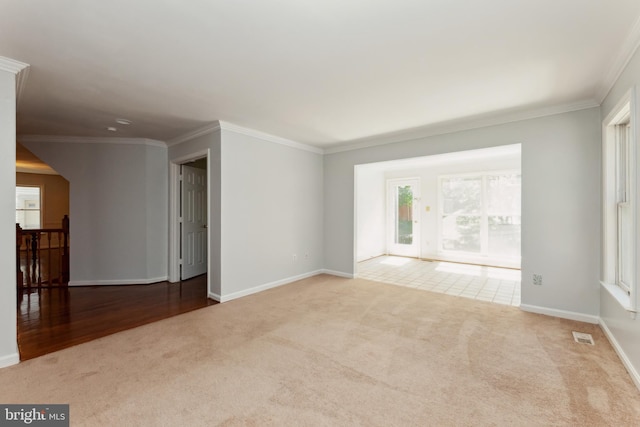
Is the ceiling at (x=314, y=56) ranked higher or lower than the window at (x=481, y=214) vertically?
higher

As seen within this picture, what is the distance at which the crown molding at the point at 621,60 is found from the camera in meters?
1.93

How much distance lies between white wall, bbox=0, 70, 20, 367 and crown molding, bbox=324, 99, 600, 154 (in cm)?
410

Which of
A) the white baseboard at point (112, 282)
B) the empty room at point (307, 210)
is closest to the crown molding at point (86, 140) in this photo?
the empty room at point (307, 210)

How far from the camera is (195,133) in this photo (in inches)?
168

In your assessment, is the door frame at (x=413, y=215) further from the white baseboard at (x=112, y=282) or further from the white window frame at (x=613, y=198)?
the white baseboard at (x=112, y=282)

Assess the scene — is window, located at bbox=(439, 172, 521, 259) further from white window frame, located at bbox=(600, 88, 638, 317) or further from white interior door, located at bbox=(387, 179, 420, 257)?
white window frame, located at bbox=(600, 88, 638, 317)

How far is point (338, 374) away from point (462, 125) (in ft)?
11.5

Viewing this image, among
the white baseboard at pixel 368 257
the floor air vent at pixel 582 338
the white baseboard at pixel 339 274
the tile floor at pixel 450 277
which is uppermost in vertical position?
the white baseboard at pixel 368 257

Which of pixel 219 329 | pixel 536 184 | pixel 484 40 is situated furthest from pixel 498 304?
pixel 219 329

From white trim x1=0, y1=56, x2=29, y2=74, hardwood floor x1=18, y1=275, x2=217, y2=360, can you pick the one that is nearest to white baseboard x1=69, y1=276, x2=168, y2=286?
hardwood floor x1=18, y1=275, x2=217, y2=360

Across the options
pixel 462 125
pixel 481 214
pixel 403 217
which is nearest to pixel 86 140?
pixel 462 125

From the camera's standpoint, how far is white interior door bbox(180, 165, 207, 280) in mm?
5062

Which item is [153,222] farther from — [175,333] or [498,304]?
[498,304]

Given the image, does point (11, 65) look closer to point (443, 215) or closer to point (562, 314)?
point (562, 314)
